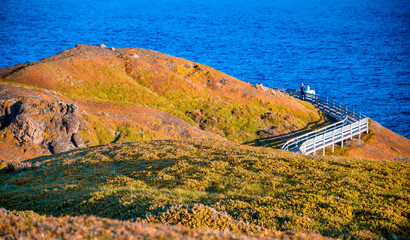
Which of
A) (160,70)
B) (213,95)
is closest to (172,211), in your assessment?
(213,95)

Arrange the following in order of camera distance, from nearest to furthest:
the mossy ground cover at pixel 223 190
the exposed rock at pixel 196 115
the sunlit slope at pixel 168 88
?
the mossy ground cover at pixel 223 190
the sunlit slope at pixel 168 88
the exposed rock at pixel 196 115

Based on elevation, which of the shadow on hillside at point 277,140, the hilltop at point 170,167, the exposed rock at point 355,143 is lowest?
the shadow on hillside at point 277,140

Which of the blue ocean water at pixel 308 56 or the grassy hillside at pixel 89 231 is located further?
the blue ocean water at pixel 308 56

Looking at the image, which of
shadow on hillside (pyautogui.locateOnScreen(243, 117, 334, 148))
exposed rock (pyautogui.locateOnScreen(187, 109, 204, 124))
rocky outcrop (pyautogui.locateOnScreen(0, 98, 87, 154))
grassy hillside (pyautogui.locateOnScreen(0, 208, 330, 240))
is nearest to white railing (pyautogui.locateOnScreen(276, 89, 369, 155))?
shadow on hillside (pyautogui.locateOnScreen(243, 117, 334, 148))

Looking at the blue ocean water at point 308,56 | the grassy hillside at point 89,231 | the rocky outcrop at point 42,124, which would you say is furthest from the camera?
the blue ocean water at point 308,56

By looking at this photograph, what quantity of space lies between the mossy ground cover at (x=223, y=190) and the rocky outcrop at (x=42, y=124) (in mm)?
7390

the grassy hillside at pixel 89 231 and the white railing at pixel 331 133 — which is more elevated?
the grassy hillside at pixel 89 231

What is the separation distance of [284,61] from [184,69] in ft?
267

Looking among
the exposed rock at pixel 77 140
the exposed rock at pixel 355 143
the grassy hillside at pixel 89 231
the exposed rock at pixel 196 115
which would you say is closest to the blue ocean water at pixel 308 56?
the exposed rock at pixel 355 143

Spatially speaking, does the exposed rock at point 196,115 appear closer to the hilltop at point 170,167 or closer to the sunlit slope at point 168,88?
the sunlit slope at point 168,88

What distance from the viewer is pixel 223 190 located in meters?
15.5

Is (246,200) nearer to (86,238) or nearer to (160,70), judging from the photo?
(86,238)

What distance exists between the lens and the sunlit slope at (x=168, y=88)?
151 ft

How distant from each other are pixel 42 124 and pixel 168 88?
2389 centimetres
